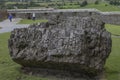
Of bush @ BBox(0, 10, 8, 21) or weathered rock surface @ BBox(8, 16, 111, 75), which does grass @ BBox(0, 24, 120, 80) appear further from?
bush @ BBox(0, 10, 8, 21)

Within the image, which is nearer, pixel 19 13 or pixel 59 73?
pixel 59 73

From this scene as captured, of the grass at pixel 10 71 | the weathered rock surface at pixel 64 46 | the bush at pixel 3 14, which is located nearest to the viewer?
the weathered rock surface at pixel 64 46

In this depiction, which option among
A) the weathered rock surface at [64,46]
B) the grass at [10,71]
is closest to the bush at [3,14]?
the grass at [10,71]

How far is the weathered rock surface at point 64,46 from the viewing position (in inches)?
440

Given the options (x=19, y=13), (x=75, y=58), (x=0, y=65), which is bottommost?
(x=19, y=13)

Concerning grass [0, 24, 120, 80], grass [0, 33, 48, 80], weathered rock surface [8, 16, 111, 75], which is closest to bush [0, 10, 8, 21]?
grass [0, 24, 120, 80]

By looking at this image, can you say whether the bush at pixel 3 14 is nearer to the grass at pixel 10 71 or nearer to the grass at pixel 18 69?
the grass at pixel 18 69

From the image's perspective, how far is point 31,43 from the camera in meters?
11.8

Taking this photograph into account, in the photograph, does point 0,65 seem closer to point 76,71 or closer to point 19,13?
point 76,71

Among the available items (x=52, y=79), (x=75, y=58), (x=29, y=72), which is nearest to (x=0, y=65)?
(x=29, y=72)

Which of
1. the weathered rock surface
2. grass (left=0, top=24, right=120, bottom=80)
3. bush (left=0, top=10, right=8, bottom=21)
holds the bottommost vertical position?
bush (left=0, top=10, right=8, bottom=21)

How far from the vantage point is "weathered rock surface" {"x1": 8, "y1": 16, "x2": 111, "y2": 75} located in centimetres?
1117

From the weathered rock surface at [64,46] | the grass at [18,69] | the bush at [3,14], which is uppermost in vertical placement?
the weathered rock surface at [64,46]

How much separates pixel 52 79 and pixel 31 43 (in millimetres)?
1283
